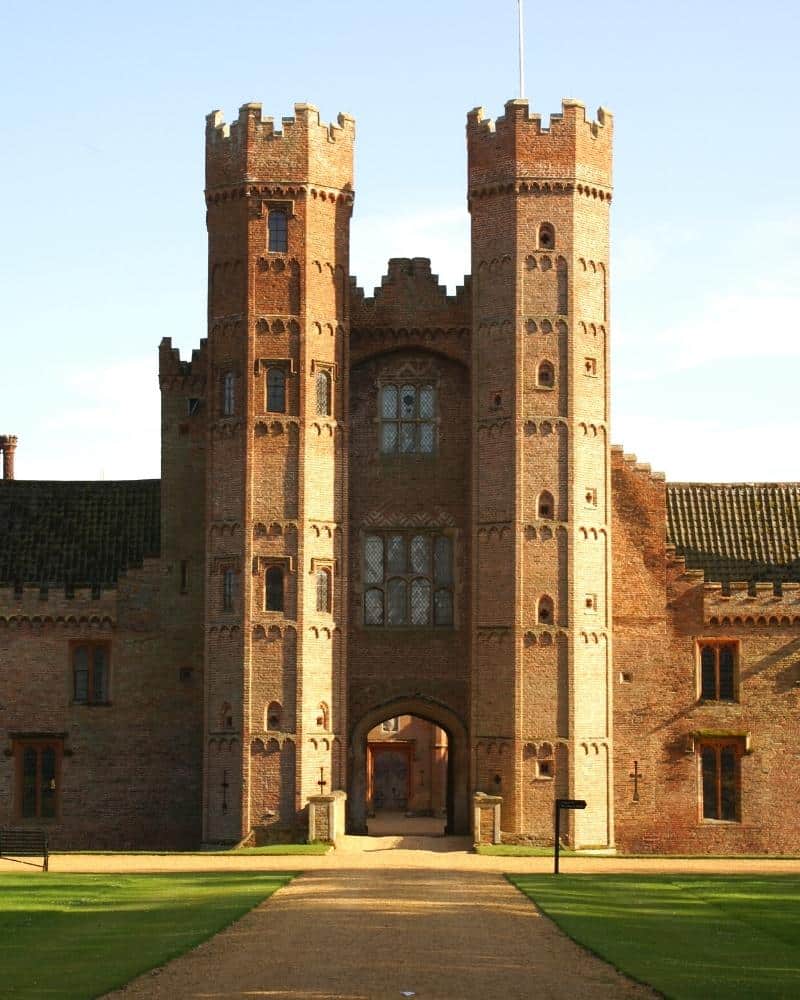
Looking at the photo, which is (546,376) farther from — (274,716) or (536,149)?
(274,716)

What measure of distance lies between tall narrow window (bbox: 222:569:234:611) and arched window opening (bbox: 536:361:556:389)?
33.3 ft

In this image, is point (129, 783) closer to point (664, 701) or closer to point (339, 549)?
point (339, 549)

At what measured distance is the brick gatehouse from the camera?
5288cm

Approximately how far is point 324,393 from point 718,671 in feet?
46.3

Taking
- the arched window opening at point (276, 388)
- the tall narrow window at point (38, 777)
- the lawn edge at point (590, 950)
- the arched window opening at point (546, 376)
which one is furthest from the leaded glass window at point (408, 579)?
the lawn edge at point (590, 950)

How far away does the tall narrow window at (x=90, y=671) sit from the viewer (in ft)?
187

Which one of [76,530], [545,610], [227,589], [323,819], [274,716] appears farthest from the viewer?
[76,530]

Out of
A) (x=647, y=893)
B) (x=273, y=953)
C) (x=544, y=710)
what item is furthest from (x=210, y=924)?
(x=544, y=710)

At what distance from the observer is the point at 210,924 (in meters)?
32.1

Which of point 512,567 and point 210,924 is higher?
point 512,567

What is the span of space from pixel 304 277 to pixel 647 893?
2197 cm

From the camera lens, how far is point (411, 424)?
5606 centimetres

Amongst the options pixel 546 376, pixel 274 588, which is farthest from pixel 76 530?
pixel 546 376

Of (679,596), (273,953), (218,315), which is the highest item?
(218,315)
